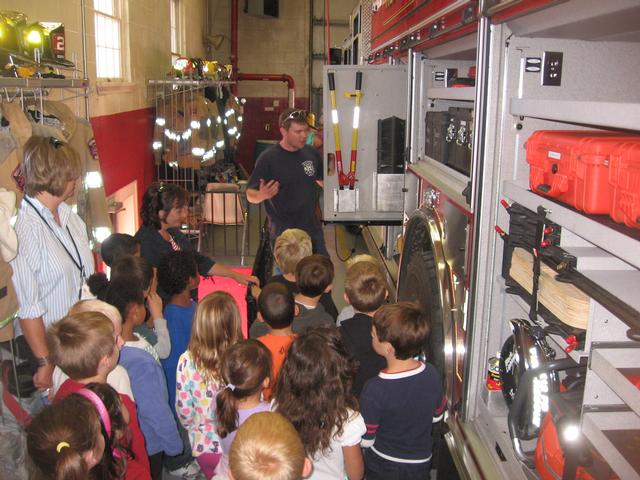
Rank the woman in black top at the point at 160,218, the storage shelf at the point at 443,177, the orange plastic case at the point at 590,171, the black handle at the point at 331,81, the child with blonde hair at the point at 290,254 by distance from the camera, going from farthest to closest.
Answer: the black handle at the point at 331,81 < the woman in black top at the point at 160,218 < the child with blonde hair at the point at 290,254 < the storage shelf at the point at 443,177 < the orange plastic case at the point at 590,171

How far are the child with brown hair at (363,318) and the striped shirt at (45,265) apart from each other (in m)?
1.48

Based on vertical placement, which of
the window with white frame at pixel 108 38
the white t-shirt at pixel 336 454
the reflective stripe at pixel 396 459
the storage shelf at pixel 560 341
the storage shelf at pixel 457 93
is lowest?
the reflective stripe at pixel 396 459

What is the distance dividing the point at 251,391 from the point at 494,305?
1.19 m

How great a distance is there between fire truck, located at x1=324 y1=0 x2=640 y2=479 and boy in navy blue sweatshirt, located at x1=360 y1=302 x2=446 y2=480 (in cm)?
26

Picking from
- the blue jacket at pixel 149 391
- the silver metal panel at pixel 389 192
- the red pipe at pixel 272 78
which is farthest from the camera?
the red pipe at pixel 272 78

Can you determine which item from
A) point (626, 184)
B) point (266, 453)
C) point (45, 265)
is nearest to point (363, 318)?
point (266, 453)

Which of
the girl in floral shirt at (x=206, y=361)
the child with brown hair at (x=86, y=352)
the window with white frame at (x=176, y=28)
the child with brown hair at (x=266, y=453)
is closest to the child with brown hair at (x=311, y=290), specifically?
the girl in floral shirt at (x=206, y=361)

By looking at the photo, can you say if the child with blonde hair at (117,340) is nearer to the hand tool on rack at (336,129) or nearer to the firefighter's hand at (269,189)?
the firefighter's hand at (269,189)

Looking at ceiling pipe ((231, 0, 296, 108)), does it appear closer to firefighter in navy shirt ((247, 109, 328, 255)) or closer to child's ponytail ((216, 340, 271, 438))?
firefighter in navy shirt ((247, 109, 328, 255))

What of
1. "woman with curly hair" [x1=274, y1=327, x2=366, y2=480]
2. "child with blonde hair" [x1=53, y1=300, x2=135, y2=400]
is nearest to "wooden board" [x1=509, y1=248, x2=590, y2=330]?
"woman with curly hair" [x1=274, y1=327, x2=366, y2=480]

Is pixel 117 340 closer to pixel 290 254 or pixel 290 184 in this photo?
pixel 290 254

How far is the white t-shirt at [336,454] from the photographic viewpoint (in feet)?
8.39

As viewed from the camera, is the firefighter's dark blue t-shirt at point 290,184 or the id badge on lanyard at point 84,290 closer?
the id badge on lanyard at point 84,290

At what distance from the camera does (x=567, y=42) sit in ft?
8.89
